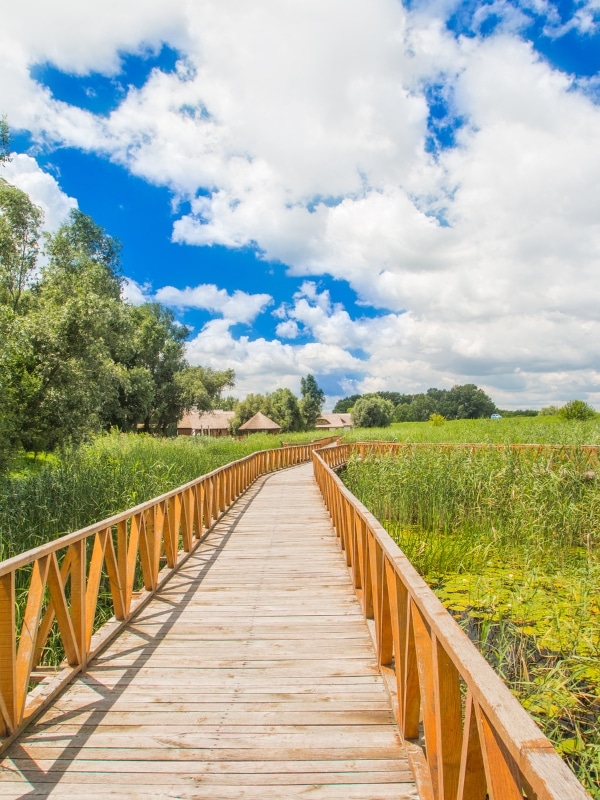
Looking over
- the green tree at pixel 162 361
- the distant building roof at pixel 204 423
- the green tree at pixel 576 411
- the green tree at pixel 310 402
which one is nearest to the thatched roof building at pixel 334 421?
the green tree at pixel 310 402

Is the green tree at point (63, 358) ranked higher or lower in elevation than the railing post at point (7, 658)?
higher

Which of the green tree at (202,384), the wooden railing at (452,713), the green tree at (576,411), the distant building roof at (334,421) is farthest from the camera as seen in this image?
the distant building roof at (334,421)

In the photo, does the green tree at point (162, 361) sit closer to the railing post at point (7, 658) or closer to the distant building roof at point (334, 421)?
the railing post at point (7, 658)

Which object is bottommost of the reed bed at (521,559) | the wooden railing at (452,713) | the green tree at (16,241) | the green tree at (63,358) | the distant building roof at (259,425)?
the reed bed at (521,559)

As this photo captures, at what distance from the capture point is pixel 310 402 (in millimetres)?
66812

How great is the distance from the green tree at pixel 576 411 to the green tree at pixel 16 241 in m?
27.9

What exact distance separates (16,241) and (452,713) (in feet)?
52.5

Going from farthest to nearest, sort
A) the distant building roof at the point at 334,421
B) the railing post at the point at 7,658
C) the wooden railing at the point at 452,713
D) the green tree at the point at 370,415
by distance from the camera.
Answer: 1. the distant building roof at the point at 334,421
2. the green tree at the point at 370,415
3. the railing post at the point at 7,658
4. the wooden railing at the point at 452,713

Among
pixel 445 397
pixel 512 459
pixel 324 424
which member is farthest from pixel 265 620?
pixel 445 397

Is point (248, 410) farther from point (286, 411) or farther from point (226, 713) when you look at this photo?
point (226, 713)

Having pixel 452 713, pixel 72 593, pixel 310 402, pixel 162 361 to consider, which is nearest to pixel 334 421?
pixel 310 402

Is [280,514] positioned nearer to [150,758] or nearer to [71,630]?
[71,630]

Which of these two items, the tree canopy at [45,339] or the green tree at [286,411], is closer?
the tree canopy at [45,339]

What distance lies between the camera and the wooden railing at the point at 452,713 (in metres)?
1.14
